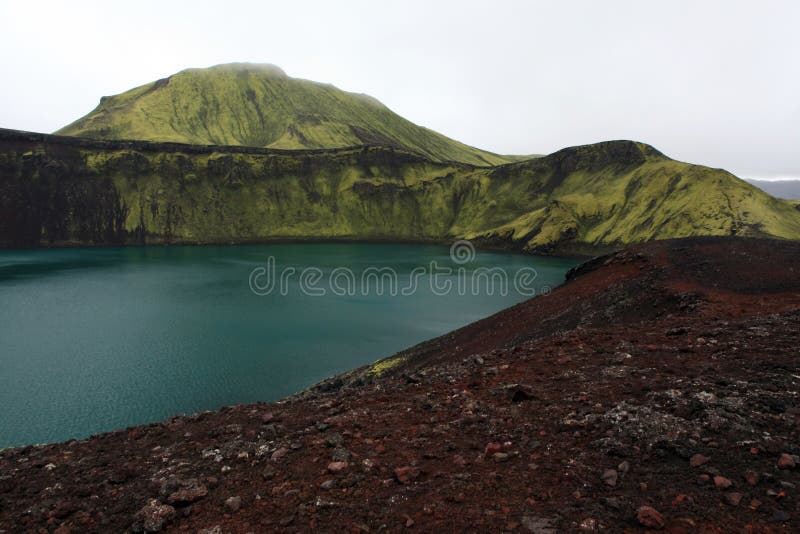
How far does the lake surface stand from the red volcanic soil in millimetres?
23466

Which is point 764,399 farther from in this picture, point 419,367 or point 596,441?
point 419,367

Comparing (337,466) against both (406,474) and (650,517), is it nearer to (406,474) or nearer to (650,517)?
(406,474)

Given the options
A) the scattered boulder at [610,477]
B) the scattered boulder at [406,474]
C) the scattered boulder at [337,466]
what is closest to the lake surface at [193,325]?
the scattered boulder at [337,466]

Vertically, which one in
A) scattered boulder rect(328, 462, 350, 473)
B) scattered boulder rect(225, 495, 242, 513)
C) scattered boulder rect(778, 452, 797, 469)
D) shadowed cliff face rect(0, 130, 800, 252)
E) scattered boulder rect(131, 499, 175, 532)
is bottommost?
scattered boulder rect(131, 499, 175, 532)

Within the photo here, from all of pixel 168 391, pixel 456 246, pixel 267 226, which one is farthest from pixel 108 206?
pixel 168 391

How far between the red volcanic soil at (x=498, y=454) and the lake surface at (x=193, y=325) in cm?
2347

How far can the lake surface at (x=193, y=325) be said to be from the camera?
3372cm

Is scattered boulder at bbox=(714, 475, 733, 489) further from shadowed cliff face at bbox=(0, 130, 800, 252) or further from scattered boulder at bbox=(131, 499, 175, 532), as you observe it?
shadowed cliff face at bbox=(0, 130, 800, 252)

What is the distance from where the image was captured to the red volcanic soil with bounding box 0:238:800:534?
6699 mm

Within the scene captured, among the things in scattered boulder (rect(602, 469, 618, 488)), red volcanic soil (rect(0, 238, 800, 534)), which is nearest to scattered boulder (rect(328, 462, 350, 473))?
red volcanic soil (rect(0, 238, 800, 534))

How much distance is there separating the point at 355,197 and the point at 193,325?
12962cm

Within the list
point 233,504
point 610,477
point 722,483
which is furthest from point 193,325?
point 722,483

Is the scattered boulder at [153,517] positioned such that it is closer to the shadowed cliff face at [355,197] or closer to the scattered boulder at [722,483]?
the scattered boulder at [722,483]

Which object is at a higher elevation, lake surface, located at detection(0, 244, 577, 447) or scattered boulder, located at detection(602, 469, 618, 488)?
scattered boulder, located at detection(602, 469, 618, 488)
